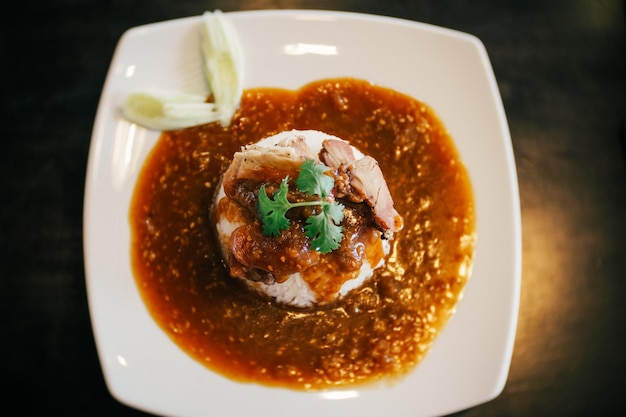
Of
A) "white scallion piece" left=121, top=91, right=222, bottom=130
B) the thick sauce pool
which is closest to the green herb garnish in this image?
the thick sauce pool

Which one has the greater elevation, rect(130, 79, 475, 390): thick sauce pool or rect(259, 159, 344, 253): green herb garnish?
rect(259, 159, 344, 253): green herb garnish

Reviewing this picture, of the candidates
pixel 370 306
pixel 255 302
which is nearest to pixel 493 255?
pixel 370 306

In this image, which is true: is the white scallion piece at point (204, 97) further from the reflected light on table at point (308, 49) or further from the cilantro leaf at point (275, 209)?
the cilantro leaf at point (275, 209)

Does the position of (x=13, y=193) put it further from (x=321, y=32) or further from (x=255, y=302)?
(x=321, y=32)

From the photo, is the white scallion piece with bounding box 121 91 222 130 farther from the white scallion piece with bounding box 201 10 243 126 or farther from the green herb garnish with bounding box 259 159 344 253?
the green herb garnish with bounding box 259 159 344 253

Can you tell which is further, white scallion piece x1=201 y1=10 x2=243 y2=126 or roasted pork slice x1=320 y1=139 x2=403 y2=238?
white scallion piece x1=201 y1=10 x2=243 y2=126

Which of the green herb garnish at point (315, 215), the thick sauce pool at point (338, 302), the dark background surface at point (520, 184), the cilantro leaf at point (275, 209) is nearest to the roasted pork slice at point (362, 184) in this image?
the green herb garnish at point (315, 215)

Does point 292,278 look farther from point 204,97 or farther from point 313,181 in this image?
point 204,97

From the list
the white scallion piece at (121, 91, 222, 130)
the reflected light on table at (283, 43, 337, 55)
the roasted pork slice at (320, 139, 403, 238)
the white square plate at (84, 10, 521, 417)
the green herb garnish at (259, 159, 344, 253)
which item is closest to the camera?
the green herb garnish at (259, 159, 344, 253)

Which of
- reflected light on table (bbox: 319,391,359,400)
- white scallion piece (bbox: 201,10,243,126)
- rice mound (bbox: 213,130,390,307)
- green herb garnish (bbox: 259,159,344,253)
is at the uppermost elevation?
white scallion piece (bbox: 201,10,243,126)
